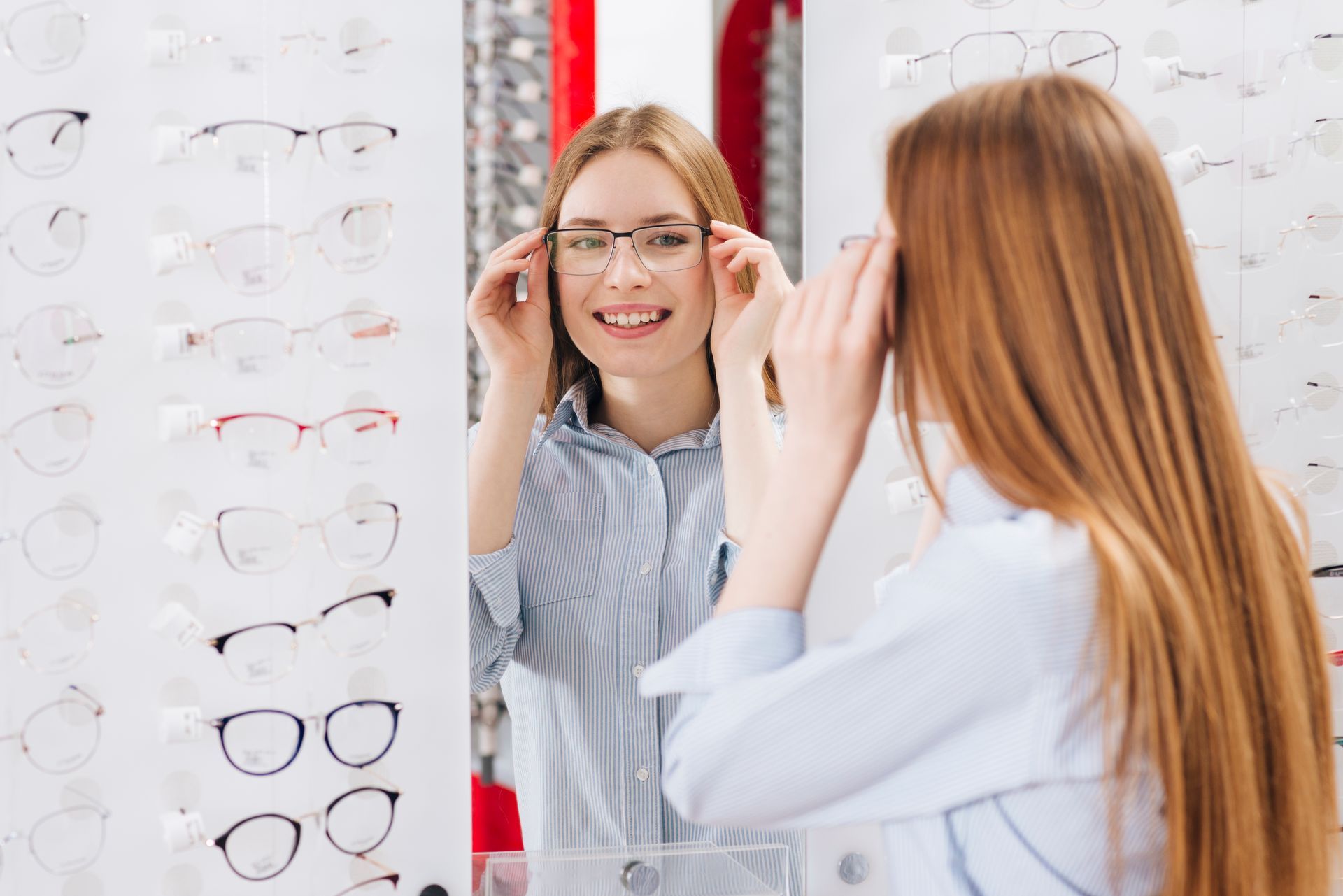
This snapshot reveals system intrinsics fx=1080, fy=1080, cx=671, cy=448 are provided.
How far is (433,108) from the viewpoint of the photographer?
0.96 m

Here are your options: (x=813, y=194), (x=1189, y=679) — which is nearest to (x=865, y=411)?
(x=1189, y=679)

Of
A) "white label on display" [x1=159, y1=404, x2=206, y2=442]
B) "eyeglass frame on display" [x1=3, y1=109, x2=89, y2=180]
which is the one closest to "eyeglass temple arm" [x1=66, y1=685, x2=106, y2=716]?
"white label on display" [x1=159, y1=404, x2=206, y2=442]

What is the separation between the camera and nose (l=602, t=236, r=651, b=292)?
98cm

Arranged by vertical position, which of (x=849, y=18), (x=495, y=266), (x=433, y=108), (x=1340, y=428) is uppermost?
(x=849, y=18)

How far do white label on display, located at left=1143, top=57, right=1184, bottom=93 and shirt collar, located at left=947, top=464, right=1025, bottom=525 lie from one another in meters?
0.61

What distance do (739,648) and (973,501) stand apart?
17 cm

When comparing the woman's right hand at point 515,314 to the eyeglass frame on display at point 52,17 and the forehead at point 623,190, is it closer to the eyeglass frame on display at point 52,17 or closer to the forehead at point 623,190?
the forehead at point 623,190

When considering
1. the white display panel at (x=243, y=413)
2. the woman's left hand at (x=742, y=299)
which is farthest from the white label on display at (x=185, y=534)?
the woman's left hand at (x=742, y=299)

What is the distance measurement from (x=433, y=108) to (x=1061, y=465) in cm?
63

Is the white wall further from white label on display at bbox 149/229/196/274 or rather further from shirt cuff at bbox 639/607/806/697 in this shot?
shirt cuff at bbox 639/607/806/697

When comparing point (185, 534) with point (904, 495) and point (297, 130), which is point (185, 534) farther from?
point (904, 495)

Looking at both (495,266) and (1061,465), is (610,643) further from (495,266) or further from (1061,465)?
(1061,465)

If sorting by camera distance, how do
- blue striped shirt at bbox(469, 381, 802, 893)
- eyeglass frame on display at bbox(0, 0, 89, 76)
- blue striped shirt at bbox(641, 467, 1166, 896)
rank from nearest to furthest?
1. blue striped shirt at bbox(641, 467, 1166, 896)
2. eyeglass frame on display at bbox(0, 0, 89, 76)
3. blue striped shirt at bbox(469, 381, 802, 893)

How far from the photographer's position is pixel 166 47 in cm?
93
